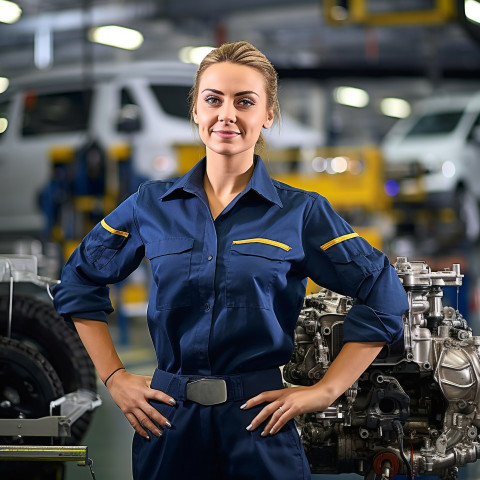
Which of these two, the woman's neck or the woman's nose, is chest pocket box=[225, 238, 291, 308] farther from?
the woman's nose

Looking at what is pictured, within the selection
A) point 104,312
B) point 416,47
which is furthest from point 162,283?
point 416,47

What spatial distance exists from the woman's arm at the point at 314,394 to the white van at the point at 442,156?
814 cm

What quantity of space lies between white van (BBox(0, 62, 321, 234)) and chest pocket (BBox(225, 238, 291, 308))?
7.56 metres

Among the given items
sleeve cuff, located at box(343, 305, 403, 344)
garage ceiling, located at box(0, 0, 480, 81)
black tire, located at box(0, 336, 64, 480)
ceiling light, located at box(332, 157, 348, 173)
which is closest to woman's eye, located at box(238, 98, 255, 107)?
sleeve cuff, located at box(343, 305, 403, 344)

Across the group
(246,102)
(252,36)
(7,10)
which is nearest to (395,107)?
(252,36)

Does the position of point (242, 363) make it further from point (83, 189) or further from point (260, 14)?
point (260, 14)

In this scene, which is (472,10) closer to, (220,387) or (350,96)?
(220,387)

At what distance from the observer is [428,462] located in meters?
2.70

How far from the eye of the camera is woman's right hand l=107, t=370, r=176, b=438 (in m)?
1.97

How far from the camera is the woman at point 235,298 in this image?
6.37 feet

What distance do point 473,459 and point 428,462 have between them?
182 millimetres

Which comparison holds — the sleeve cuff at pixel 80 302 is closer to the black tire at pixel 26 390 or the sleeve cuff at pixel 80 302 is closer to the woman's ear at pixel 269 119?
the woman's ear at pixel 269 119

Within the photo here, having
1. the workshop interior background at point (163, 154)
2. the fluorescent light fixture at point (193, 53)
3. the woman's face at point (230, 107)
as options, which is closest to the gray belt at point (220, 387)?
the woman's face at point (230, 107)

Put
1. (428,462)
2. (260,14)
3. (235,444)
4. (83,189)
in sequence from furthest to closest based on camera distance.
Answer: (260,14) → (83,189) → (428,462) → (235,444)
